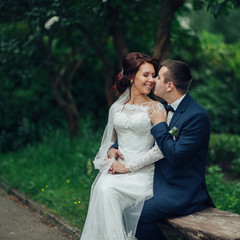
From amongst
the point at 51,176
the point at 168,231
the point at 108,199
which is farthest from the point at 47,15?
the point at 168,231

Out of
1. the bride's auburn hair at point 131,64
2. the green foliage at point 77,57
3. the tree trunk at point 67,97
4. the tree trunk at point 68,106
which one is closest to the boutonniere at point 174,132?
the bride's auburn hair at point 131,64

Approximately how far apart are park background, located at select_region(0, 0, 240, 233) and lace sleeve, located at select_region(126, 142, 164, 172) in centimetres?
149

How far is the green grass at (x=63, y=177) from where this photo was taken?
5194 millimetres

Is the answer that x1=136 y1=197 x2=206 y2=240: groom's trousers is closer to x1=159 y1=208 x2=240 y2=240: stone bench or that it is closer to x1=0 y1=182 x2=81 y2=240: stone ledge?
x1=159 y1=208 x2=240 y2=240: stone bench

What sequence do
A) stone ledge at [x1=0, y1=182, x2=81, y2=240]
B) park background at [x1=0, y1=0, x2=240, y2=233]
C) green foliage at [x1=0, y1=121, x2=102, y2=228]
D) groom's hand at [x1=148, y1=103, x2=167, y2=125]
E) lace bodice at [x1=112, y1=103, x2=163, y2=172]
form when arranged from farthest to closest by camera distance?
park background at [x1=0, y1=0, x2=240, y2=233] → green foliage at [x1=0, y1=121, x2=102, y2=228] → stone ledge at [x1=0, y1=182, x2=81, y2=240] → lace bodice at [x1=112, y1=103, x2=163, y2=172] → groom's hand at [x1=148, y1=103, x2=167, y2=125]

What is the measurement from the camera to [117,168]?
12.4 feet

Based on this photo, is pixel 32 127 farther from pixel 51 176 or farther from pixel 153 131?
pixel 153 131

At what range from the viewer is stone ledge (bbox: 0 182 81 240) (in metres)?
4.64

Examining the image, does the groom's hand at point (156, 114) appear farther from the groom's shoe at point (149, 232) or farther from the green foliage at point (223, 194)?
the green foliage at point (223, 194)

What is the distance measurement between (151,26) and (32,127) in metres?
3.85

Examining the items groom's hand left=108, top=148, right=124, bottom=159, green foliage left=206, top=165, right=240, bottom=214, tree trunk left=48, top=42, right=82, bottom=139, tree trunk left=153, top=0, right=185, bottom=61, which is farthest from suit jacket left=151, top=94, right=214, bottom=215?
tree trunk left=48, top=42, right=82, bottom=139

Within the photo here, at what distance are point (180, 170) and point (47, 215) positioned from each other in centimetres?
259

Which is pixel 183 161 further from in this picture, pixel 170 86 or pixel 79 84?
pixel 79 84

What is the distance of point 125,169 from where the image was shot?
3768mm
